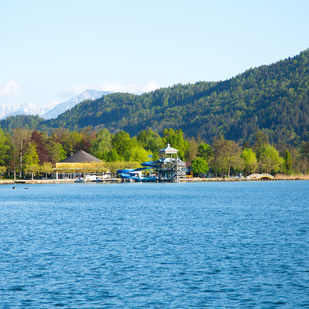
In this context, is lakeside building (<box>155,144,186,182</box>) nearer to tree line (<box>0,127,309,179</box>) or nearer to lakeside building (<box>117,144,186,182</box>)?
lakeside building (<box>117,144,186,182</box>)

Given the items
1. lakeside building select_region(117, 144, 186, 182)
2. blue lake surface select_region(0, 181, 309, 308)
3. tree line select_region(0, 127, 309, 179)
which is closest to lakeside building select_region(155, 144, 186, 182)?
lakeside building select_region(117, 144, 186, 182)

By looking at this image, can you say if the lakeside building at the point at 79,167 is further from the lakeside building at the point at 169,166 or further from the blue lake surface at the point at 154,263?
the blue lake surface at the point at 154,263

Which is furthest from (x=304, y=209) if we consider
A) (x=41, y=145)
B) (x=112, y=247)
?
(x=41, y=145)

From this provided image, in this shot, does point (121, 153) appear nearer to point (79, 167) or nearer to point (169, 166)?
point (79, 167)

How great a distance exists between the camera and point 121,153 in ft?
603

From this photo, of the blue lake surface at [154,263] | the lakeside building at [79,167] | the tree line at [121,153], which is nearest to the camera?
the blue lake surface at [154,263]

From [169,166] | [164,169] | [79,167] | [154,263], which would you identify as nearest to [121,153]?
[79,167]

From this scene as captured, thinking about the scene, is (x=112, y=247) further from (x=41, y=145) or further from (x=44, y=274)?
(x=41, y=145)

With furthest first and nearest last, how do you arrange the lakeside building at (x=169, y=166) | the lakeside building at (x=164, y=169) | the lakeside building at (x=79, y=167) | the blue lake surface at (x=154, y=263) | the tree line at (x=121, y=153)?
the lakeside building at (x=79, y=167), the lakeside building at (x=164, y=169), the lakeside building at (x=169, y=166), the tree line at (x=121, y=153), the blue lake surface at (x=154, y=263)

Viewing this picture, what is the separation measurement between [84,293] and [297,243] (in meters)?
19.3

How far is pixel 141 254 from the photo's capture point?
105 feet

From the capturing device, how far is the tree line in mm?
154375

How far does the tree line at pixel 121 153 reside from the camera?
154 m

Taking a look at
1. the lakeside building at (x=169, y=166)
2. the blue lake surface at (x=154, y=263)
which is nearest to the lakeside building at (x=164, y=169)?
the lakeside building at (x=169, y=166)
